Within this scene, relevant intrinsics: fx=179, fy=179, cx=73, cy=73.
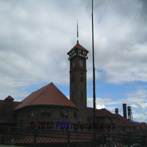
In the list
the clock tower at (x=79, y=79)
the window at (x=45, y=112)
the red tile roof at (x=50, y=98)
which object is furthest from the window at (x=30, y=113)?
the clock tower at (x=79, y=79)

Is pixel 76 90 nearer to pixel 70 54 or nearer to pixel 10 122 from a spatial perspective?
pixel 70 54

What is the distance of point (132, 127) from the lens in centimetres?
6744

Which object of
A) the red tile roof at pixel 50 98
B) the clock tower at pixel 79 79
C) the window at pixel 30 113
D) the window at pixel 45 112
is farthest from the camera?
the clock tower at pixel 79 79

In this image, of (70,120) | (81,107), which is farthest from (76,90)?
(70,120)

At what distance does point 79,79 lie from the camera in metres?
44.0

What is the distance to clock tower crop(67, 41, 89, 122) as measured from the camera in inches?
1687

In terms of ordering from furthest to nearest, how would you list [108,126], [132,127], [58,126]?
[132,127]
[108,126]
[58,126]

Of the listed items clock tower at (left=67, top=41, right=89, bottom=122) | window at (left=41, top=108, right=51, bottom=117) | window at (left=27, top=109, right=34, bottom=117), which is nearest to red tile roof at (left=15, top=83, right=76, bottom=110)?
window at (left=41, top=108, right=51, bottom=117)

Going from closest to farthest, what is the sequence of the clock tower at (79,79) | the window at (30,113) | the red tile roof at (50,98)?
the window at (30,113) → the red tile roof at (50,98) → the clock tower at (79,79)

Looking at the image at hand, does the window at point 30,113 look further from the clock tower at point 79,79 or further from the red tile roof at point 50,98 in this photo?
the clock tower at point 79,79

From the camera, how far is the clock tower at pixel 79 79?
4284cm

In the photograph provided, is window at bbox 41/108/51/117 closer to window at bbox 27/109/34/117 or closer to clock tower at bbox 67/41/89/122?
window at bbox 27/109/34/117

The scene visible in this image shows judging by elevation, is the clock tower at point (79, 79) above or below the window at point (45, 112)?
above

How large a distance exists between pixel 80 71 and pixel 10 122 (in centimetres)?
2000
